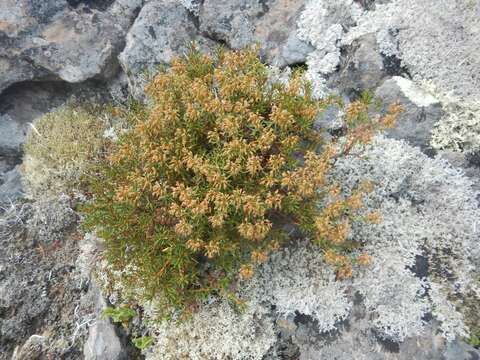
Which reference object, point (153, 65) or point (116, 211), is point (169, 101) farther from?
point (153, 65)

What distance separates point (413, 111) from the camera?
434 cm

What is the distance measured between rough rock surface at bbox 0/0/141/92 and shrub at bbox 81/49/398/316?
1949 millimetres

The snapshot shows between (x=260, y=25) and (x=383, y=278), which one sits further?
(x=260, y=25)

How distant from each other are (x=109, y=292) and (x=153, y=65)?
2833mm

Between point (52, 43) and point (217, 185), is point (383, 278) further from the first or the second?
point (52, 43)

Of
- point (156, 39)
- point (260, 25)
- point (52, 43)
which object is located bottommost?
point (52, 43)

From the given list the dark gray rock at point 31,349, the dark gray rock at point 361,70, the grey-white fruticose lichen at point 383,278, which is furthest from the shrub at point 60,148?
the dark gray rock at point 361,70

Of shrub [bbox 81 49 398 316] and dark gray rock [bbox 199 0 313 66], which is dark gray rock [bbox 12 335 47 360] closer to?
shrub [bbox 81 49 398 316]

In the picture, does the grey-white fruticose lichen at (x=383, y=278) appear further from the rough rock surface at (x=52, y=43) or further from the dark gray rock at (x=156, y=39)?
the rough rock surface at (x=52, y=43)

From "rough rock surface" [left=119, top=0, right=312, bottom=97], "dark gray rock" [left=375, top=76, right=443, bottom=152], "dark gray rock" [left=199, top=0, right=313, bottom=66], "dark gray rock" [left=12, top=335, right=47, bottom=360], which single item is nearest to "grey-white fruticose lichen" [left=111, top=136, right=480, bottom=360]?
"dark gray rock" [left=375, top=76, right=443, bottom=152]

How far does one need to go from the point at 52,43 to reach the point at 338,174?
13.5ft

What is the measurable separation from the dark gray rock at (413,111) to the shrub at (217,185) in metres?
0.46

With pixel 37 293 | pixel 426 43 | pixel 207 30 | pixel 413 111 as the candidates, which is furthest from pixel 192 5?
pixel 37 293

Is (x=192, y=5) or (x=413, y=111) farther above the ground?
(x=413, y=111)
